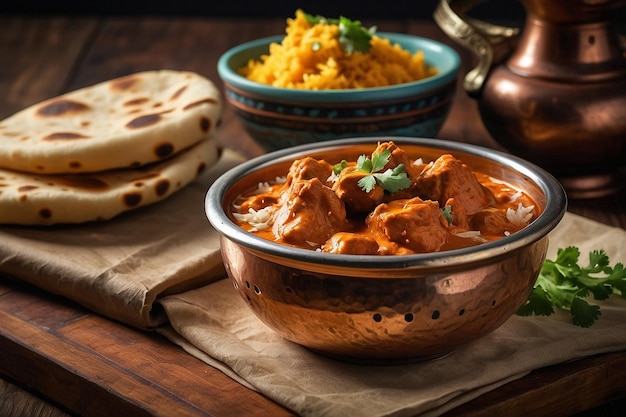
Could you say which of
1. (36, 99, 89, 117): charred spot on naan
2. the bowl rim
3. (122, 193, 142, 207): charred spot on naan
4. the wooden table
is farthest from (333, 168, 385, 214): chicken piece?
(36, 99, 89, 117): charred spot on naan

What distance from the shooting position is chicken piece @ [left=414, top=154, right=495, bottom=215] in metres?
2.35

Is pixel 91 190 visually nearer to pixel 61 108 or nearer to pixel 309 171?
pixel 61 108

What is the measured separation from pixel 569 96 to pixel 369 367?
1.46 meters

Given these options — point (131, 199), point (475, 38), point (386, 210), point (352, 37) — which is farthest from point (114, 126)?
point (386, 210)

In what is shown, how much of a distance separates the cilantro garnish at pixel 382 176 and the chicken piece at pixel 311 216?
0.28 feet

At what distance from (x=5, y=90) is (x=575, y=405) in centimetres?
338

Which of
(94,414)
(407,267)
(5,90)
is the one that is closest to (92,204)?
(94,414)

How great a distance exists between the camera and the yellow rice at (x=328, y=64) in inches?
141

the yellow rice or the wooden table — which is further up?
the yellow rice

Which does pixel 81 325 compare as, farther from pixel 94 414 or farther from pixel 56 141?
pixel 56 141

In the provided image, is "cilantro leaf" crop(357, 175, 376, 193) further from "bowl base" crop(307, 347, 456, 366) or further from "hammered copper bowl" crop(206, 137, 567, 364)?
"bowl base" crop(307, 347, 456, 366)

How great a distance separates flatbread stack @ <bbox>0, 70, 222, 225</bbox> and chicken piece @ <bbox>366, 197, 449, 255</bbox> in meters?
1.21

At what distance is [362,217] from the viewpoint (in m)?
2.37

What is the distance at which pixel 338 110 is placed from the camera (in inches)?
138
